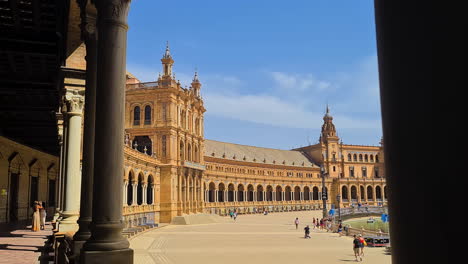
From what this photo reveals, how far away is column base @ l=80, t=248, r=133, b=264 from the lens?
5.27 meters

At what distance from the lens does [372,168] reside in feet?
361

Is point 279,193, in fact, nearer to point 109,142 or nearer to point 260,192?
point 260,192

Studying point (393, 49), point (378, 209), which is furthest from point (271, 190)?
point (393, 49)

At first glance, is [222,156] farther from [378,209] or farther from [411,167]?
[411,167]

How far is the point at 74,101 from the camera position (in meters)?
12.1

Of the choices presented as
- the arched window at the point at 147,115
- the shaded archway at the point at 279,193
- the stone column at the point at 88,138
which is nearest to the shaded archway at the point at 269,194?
the shaded archway at the point at 279,193

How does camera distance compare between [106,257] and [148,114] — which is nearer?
[106,257]

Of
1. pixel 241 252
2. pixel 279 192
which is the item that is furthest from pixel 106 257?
pixel 279 192

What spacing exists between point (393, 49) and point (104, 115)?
499 cm

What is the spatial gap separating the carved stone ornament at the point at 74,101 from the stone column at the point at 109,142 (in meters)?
6.37

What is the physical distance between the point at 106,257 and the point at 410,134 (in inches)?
194

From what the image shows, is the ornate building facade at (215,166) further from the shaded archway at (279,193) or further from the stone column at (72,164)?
the stone column at (72,164)

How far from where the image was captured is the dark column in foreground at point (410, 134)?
114cm

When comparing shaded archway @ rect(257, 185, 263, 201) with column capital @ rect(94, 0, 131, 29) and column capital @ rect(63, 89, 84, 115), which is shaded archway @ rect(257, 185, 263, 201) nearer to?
column capital @ rect(63, 89, 84, 115)
